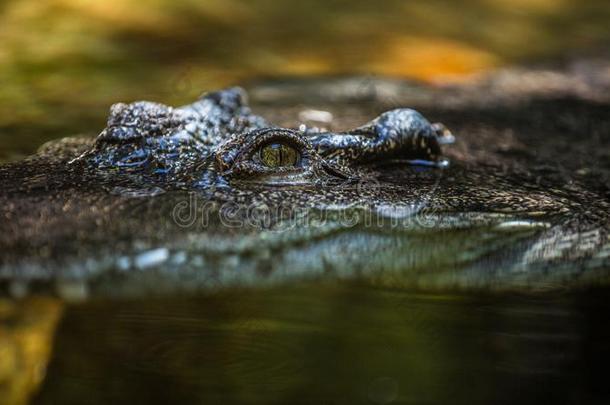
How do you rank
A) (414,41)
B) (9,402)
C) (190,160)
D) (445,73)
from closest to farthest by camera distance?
(9,402)
(190,160)
(445,73)
(414,41)

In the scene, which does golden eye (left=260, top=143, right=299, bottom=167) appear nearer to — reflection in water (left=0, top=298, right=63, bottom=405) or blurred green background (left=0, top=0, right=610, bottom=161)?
reflection in water (left=0, top=298, right=63, bottom=405)

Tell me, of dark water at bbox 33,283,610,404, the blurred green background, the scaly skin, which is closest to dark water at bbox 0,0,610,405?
dark water at bbox 33,283,610,404

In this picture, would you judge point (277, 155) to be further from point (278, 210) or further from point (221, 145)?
point (278, 210)

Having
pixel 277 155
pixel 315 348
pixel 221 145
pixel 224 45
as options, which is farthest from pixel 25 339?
pixel 224 45

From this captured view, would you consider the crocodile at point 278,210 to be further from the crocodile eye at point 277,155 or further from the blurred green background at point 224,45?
the blurred green background at point 224,45

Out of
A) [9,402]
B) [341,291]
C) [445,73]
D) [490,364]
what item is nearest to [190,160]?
[341,291]

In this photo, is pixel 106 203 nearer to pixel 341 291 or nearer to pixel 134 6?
pixel 341 291
